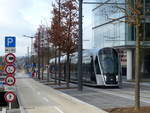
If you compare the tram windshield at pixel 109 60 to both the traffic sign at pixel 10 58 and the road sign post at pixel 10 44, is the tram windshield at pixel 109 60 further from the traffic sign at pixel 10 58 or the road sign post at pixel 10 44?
the traffic sign at pixel 10 58

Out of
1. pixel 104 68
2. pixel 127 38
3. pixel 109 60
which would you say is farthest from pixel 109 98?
pixel 127 38

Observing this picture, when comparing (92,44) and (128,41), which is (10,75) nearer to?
(128,41)

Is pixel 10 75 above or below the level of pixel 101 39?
below

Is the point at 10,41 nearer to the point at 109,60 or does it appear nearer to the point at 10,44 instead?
the point at 10,44

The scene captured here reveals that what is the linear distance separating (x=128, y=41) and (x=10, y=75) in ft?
134

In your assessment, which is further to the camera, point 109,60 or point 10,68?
point 109,60

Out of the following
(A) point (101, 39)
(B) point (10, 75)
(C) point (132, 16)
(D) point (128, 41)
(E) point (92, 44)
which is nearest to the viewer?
(C) point (132, 16)

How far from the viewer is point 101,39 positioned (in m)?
69.8

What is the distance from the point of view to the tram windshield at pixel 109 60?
33.5 metres

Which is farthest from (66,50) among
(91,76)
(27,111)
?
(27,111)

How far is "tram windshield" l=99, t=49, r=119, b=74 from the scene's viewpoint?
33.5m

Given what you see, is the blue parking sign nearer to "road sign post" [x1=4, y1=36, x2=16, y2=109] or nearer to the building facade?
"road sign post" [x1=4, y1=36, x2=16, y2=109]

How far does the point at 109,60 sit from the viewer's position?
111 ft

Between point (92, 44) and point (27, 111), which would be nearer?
point (27, 111)
